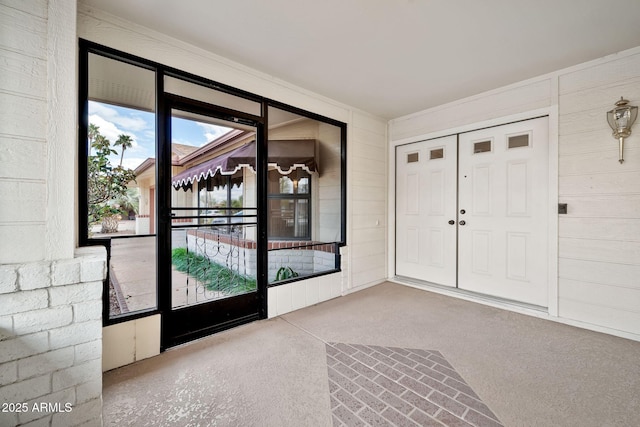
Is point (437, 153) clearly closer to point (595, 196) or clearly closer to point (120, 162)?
point (595, 196)

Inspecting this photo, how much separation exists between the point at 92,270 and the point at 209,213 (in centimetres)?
136

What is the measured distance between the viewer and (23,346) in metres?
1.37

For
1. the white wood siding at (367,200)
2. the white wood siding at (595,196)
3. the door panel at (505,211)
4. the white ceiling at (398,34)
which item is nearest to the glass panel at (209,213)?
the white ceiling at (398,34)

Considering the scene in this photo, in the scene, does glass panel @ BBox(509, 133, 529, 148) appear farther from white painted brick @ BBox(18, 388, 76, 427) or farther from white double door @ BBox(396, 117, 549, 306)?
white painted brick @ BBox(18, 388, 76, 427)

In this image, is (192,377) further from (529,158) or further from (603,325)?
(529,158)

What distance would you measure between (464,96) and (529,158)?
1174mm

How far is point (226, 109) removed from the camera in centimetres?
285

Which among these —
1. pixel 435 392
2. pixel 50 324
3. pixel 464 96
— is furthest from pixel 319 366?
pixel 464 96

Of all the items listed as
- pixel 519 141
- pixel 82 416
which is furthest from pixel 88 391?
pixel 519 141

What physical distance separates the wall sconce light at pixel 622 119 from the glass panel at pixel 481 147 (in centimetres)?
116

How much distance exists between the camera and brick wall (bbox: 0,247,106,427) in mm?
1340

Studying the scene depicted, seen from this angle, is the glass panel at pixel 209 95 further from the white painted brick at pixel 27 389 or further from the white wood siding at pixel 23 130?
the white painted brick at pixel 27 389

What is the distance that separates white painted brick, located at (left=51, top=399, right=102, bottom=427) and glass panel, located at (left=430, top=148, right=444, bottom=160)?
4486mm

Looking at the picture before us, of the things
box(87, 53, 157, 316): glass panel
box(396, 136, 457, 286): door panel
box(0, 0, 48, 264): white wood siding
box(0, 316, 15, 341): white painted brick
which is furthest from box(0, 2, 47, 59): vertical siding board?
box(396, 136, 457, 286): door panel
